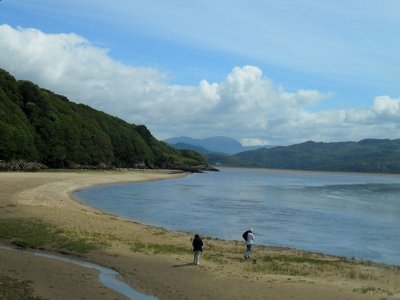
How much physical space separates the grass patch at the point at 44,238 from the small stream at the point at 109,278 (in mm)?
1596

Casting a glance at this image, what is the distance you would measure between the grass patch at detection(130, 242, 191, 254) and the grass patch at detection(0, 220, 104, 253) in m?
2.39

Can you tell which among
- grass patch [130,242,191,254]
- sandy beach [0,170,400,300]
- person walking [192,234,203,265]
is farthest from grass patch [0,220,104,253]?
person walking [192,234,203,265]

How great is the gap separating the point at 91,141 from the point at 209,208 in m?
118

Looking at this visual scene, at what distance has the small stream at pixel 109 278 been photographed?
20.0 meters

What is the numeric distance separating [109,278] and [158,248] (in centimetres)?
811

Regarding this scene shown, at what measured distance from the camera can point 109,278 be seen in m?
22.8

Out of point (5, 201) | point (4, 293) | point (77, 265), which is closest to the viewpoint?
point (4, 293)

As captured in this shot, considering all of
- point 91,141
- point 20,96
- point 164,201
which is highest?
point 20,96

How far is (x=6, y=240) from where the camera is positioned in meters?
30.1

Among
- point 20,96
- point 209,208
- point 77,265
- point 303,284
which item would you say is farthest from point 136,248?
point 20,96

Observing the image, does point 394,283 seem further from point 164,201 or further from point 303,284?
point 164,201

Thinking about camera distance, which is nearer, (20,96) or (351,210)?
(351,210)

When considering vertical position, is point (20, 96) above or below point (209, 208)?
above

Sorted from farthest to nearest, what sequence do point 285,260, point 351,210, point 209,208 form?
point 351,210 → point 209,208 → point 285,260
